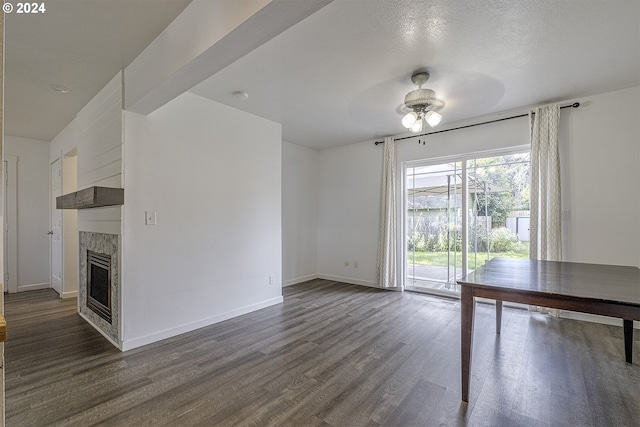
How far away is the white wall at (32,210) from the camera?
4715 millimetres

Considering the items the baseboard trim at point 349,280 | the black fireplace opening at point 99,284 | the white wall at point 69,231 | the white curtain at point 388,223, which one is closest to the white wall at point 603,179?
the white curtain at point 388,223

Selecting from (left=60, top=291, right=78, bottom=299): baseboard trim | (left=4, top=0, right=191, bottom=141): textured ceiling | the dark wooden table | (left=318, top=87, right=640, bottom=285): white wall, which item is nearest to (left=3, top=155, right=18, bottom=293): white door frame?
(left=60, top=291, right=78, bottom=299): baseboard trim

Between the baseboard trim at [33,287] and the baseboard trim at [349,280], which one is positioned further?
the baseboard trim at [349,280]

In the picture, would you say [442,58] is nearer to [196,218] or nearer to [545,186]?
[545,186]

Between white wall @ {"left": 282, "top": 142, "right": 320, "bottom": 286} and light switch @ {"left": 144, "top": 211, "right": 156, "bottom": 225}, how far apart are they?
2.46 m

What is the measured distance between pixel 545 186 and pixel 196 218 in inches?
160

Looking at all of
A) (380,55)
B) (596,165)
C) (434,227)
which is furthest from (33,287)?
(596,165)

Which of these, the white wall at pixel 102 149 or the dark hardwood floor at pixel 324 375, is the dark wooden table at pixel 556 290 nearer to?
the dark hardwood floor at pixel 324 375

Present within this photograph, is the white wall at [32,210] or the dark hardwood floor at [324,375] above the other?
the white wall at [32,210]

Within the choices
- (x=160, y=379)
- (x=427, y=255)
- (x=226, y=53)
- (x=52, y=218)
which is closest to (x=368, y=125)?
(x=427, y=255)

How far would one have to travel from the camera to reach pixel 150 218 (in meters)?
2.80

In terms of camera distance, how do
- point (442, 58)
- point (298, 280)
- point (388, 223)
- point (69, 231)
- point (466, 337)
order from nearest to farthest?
point (466, 337), point (442, 58), point (69, 231), point (388, 223), point (298, 280)

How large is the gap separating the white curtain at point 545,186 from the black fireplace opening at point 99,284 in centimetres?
478

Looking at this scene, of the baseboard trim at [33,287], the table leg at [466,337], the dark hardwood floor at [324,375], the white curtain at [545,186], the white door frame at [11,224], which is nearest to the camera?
the dark hardwood floor at [324,375]
